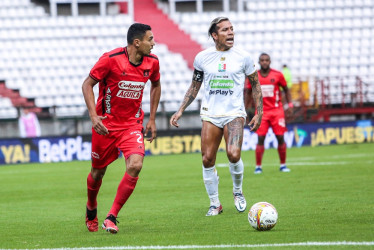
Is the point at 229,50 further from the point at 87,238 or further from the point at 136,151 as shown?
the point at 87,238

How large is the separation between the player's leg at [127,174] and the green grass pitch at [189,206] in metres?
0.18

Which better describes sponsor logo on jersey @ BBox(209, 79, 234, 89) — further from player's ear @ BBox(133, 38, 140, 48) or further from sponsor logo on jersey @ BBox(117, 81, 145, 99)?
player's ear @ BBox(133, 38, 140, 48)

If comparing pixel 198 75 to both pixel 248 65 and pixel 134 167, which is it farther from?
pixel 134 167

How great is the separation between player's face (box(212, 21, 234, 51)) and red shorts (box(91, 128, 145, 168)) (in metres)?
1.87

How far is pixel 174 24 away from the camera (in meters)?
32.4

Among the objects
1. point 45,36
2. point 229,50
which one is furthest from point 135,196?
point 45,36

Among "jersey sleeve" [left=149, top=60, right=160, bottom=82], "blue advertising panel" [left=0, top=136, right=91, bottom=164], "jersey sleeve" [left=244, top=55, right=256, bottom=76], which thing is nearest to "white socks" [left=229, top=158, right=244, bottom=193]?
"jersey sleeve" [left=244, top=55, right=256, bottom=76]

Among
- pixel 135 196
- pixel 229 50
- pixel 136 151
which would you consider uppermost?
pixel 229 50

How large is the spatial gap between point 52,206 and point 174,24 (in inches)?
869

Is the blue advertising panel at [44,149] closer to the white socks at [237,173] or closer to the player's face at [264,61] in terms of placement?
the player's face at [264,61]

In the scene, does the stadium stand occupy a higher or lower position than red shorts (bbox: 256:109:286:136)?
higher

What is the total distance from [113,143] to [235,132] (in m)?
1.86

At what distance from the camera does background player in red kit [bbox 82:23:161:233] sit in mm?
7789

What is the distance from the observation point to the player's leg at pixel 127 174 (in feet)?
25.0
